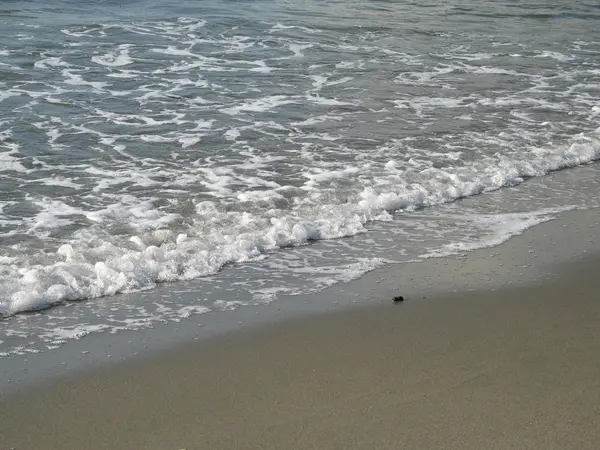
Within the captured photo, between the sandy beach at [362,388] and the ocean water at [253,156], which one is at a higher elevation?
the ocean water at [253,156]

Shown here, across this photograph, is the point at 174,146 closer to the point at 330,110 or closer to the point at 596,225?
the point at 330,110

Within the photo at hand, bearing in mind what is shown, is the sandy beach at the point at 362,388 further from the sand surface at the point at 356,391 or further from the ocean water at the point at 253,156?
the ocean water at the point at 253,156

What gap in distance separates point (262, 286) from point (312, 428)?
1853mm

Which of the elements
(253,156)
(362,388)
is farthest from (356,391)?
(253,156)

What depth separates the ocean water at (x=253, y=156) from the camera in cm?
595

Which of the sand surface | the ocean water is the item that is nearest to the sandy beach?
the sand surface

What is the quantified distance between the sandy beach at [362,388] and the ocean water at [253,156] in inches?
24.4

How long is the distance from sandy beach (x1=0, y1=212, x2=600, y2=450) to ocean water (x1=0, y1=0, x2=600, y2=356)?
619 millimetres

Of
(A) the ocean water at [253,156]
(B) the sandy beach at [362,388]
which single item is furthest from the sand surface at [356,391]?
(A) the ocean water at [253,156]

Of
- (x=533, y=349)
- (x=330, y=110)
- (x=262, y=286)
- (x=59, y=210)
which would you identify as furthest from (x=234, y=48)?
(x=533, y=349)

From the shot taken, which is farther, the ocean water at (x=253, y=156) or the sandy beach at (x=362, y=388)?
the ocean water at (x=253, y=156)

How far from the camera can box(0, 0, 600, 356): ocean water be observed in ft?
19.5

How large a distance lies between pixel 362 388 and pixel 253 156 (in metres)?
4.54

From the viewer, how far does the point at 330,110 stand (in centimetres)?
1046
